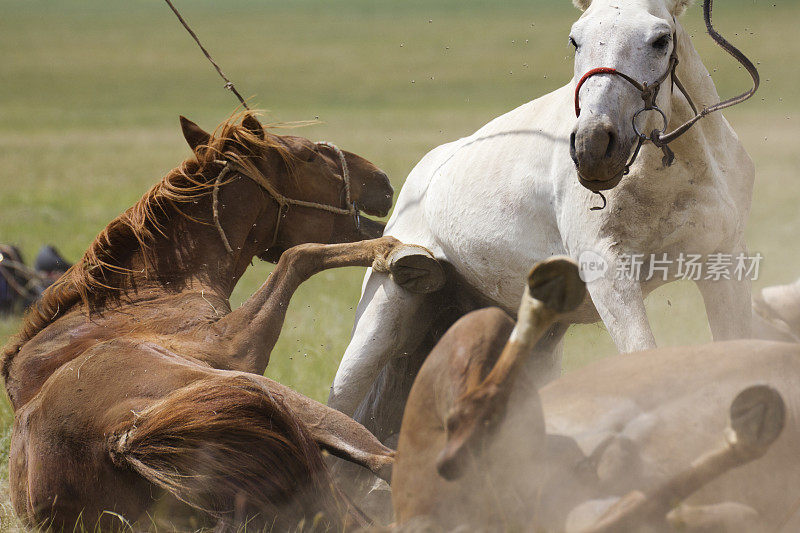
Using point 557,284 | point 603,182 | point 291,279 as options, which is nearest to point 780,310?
point 603,182

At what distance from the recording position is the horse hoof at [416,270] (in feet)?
12.3

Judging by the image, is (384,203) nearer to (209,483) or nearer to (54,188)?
(209,483)

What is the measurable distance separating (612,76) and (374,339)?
66.1 inches

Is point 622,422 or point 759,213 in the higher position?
point 622,422

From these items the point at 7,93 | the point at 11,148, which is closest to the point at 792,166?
the point at 11,148

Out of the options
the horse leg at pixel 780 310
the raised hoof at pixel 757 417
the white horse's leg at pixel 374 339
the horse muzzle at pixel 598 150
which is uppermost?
the horse muzzle at pixel 598 150

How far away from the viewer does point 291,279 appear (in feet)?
13.4

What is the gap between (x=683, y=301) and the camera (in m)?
8.09

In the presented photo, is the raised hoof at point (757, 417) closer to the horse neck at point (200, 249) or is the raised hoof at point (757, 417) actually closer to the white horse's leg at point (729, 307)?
the white horse's leg at point (729, 307)

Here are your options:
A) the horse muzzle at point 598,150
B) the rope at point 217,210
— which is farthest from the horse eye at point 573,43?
the rope at point 217,210

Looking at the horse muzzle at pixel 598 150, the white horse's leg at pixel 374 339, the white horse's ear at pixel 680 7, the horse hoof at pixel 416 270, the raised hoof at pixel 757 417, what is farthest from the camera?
the white horse's leg at pixel 374 339

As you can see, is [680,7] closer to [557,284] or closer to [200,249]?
[557,284]

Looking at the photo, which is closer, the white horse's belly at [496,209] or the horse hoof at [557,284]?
the horse hoof at [557,284]

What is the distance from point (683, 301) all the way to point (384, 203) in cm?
418
